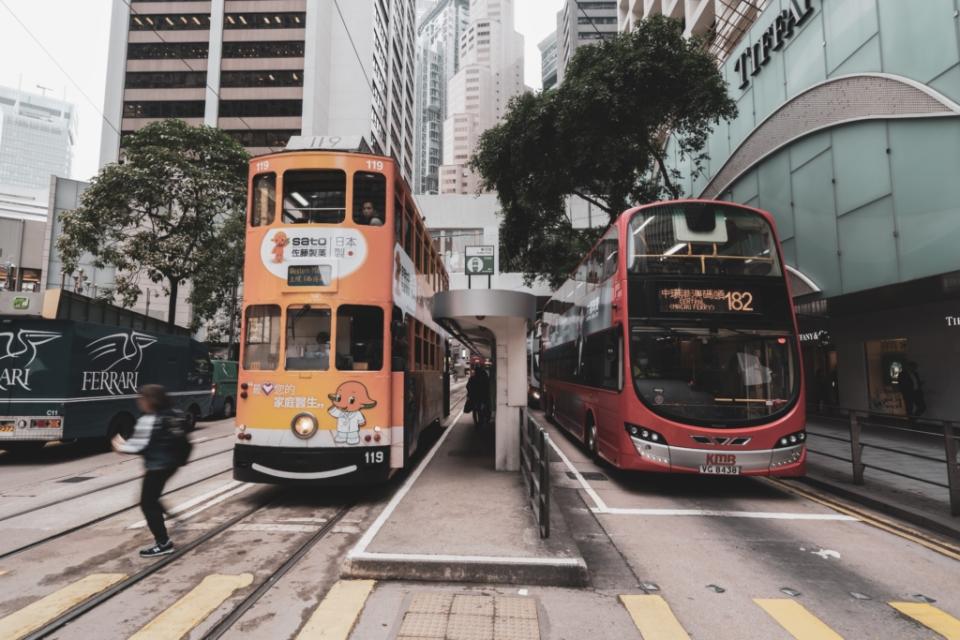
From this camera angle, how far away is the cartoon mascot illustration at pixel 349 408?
21.7 ft

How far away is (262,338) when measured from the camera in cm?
684

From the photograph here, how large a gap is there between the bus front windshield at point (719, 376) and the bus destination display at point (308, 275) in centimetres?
464

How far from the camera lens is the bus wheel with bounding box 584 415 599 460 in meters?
9.74

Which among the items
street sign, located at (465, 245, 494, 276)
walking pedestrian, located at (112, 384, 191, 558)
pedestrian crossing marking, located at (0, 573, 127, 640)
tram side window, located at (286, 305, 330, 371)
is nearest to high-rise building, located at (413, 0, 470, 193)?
street sign, located at (465, 245, 494, 276)

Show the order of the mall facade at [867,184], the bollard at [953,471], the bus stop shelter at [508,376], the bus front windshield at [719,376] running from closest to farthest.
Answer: the bollard at [953,471] → the bus front windshield at [719,376] → the bus stop shelter at [508,376] → the mall facade at [867,184]

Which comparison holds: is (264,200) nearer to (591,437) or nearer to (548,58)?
(591,437)

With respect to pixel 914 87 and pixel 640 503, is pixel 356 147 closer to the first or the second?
pixel 640 503

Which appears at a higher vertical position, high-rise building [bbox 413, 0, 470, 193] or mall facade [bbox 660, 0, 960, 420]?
high-rise building [bbox 413, 0, 470, 193]

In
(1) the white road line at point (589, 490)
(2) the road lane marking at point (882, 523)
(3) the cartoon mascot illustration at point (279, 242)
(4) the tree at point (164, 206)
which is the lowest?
A: (2) the road lane marking at point (882, 523)

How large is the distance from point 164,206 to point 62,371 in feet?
39.6

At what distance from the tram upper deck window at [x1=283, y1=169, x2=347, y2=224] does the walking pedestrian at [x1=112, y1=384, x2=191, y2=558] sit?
116 inches

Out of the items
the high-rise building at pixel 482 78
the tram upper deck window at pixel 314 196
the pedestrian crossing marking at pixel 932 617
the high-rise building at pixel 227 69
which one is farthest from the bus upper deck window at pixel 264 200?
the high-rise building at pixel 482 78

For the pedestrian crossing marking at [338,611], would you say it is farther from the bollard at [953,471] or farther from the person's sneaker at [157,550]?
the bollard at [953,471]

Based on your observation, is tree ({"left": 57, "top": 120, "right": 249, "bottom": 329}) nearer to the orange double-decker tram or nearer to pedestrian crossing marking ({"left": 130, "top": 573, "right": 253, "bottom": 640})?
the orange double-decker tram
